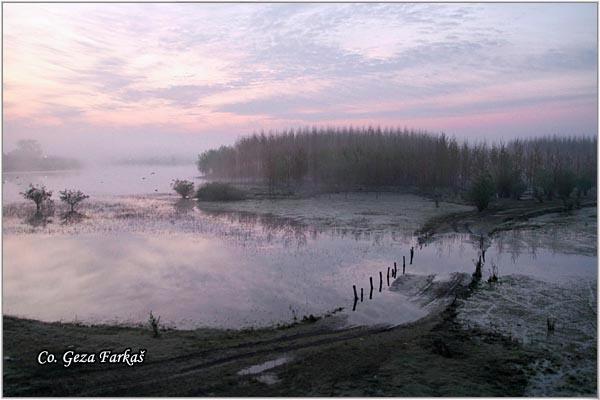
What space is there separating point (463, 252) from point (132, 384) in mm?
23795

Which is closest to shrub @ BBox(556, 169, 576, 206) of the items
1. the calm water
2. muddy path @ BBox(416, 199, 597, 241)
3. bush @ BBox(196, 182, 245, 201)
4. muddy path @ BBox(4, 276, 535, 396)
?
muddy path @ BBox(416, 199, 597, 241)

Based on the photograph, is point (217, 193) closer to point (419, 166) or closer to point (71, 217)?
point (71, 217)

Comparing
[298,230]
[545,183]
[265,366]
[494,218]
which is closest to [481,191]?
[494,218]

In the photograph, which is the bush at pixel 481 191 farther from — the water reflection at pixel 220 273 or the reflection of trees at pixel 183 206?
the reflection of trees at pixel 183 206

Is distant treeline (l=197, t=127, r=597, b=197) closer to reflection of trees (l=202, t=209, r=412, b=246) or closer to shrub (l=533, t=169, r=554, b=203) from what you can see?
shrub (l=533, t=169, r=554, b=203)

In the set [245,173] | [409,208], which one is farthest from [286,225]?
[245,173]

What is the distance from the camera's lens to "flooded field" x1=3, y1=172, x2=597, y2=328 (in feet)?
57.4

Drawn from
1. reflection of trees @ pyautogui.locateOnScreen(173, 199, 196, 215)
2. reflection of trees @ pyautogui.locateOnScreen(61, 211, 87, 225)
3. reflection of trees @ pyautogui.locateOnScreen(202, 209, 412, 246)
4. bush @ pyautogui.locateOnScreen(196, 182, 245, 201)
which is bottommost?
reflection of trees @ pyautogui.locateOnScreen(202, 209, 412, 246)

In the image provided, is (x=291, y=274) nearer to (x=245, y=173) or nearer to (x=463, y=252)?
(x=463, y=252)

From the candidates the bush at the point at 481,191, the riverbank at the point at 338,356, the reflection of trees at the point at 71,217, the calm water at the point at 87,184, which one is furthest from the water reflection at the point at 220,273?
the calm water at the point at 87,184

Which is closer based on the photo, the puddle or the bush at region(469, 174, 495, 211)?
the puddle

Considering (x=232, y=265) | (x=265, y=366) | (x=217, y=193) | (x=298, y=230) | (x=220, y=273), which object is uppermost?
(x=217, y=193)

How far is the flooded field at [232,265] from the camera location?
17.5 m

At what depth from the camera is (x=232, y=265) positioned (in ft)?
81.7
